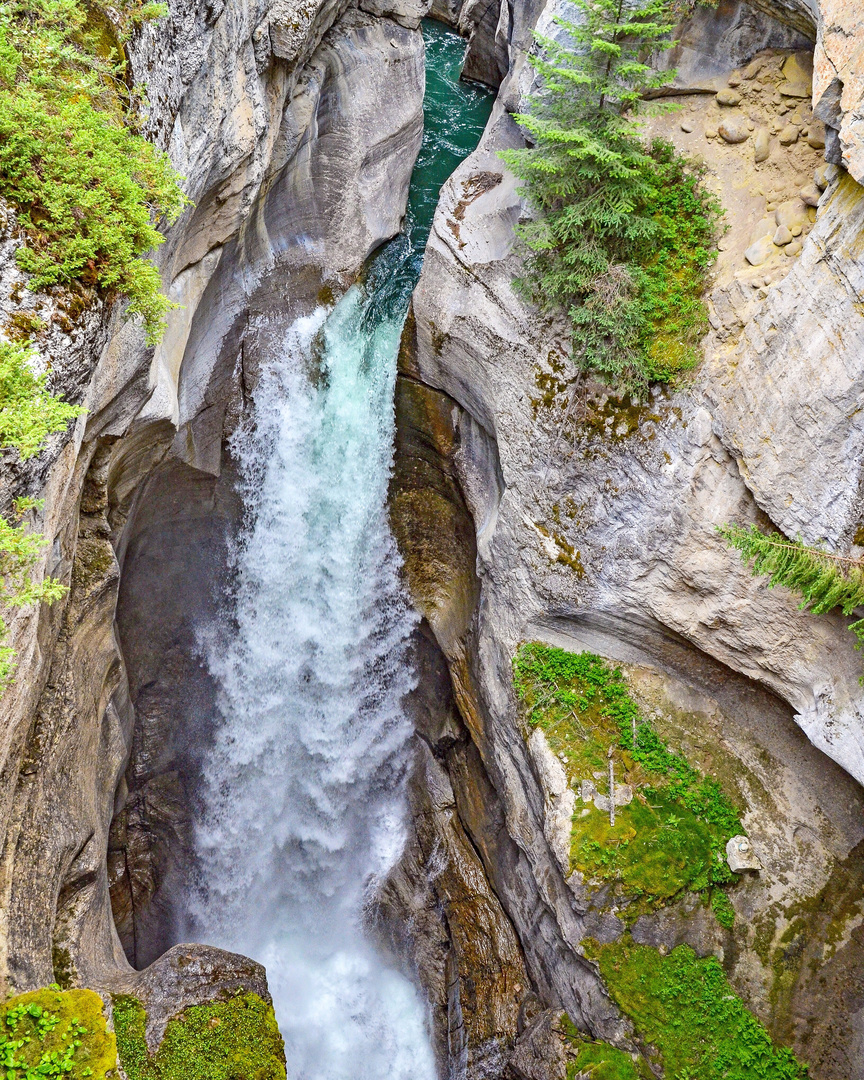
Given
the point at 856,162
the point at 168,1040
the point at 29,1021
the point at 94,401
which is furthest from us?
the point at 168,1040

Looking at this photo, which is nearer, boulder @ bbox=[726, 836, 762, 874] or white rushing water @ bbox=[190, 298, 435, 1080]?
boulder @ bbox=[726, 836, 762, 874]

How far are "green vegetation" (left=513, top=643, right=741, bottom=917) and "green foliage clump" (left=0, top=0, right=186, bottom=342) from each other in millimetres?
8052

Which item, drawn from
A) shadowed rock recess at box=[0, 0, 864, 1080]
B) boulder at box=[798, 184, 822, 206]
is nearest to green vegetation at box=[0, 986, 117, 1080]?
shadowed rock recess at box=[0, 0, 864, 1080]

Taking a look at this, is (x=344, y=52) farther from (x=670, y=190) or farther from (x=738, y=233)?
(x=738, y=233)

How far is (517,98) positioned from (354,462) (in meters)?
7.62

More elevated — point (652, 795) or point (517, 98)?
point (517, 98)

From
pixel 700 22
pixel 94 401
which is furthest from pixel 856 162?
pixel 94 401

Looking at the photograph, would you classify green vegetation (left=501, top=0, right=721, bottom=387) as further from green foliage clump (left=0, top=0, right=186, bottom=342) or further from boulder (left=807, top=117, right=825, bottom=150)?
green foliage clump (left=0, top=0, right=186, bottom=342)

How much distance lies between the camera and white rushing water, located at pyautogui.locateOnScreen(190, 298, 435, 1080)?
14.0 metres

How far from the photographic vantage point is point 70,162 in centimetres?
668

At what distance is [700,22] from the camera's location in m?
11.0

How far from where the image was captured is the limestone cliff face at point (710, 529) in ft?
28.5

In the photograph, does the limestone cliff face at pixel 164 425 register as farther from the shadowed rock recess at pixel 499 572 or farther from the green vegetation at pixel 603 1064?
the green vegetation at pixel 603 1064

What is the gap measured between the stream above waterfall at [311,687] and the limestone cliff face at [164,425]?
0.78m
